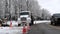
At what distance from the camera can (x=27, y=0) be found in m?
85.9

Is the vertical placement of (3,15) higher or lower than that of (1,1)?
lower

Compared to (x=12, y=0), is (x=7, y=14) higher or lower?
lower

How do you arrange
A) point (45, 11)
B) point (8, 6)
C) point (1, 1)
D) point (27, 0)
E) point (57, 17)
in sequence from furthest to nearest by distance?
point (45, 11) < point (27, 0) < point (8, 6) < point (1, 1) < point (57, 17)

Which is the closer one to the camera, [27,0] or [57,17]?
[57,17]

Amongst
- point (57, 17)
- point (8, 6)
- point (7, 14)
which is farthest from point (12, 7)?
point (57, 17)

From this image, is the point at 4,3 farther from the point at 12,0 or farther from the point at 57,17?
the point at 57,17

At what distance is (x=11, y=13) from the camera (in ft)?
249

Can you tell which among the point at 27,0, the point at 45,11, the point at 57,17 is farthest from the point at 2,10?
the point at 45,11

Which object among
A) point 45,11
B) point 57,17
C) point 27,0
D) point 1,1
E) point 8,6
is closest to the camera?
point 57,17

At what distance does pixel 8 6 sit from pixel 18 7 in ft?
14.4

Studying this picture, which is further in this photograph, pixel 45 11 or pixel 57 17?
pixel 45 11

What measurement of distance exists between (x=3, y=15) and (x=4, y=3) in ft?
13.7

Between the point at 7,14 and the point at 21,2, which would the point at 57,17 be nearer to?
the point at 7,14

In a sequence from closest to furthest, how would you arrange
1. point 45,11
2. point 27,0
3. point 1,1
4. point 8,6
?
point 1,1 → point 8,6 → point 27,0 → point 45,11
